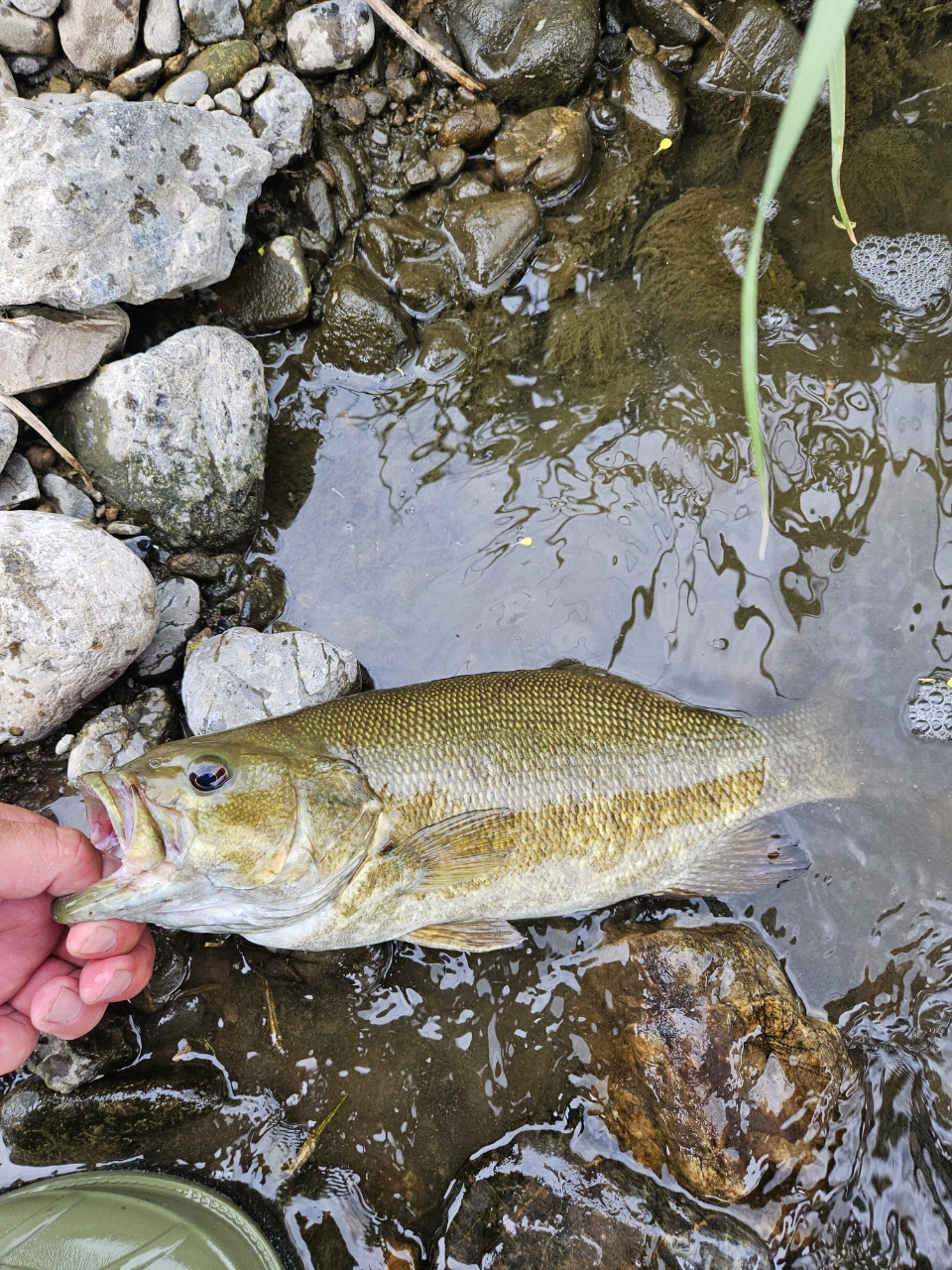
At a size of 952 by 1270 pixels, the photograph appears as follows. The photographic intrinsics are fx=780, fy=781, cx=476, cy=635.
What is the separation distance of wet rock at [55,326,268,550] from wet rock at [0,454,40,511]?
24 cm

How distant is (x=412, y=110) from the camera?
13.9 feet

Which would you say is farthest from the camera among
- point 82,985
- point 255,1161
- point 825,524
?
point 825,524

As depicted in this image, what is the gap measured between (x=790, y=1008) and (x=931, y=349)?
3239 millimetres

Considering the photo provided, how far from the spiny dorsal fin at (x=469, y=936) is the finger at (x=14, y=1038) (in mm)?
1616

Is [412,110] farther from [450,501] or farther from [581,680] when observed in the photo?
[581,680]

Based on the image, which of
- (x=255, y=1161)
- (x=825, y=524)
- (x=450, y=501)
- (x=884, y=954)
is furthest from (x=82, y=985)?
(x=825, y=524)

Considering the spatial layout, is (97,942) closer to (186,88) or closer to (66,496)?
(66,496)

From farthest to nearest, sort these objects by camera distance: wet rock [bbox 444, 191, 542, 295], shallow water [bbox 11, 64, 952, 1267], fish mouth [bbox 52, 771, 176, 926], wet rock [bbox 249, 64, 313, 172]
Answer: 1. wet rock [bbox 444, 191, 542, 295]
2. wet rock [bbox 249, 64, 313, 172]
3. shallow water [bbox 11, 64, 952, 1267]
4. fish mouth [bbox 52, 771, 176, 926]

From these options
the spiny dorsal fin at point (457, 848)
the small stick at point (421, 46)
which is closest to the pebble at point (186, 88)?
the small stick at point (421, 46)

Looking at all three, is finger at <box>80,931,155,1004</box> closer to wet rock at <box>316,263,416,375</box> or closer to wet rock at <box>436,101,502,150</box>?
wet rock at <box>316,263,416,375</box>

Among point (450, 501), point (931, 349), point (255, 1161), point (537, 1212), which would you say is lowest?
point (255, 1161)

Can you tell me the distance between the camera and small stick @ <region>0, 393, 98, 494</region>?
3664 millimetres

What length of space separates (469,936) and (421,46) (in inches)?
174

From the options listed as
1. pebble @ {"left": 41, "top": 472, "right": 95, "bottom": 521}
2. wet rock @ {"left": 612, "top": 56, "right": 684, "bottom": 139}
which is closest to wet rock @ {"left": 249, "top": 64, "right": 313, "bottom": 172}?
wet rock @ {"left": 612, "top": 56, "right": 684, "bottom": 139}
